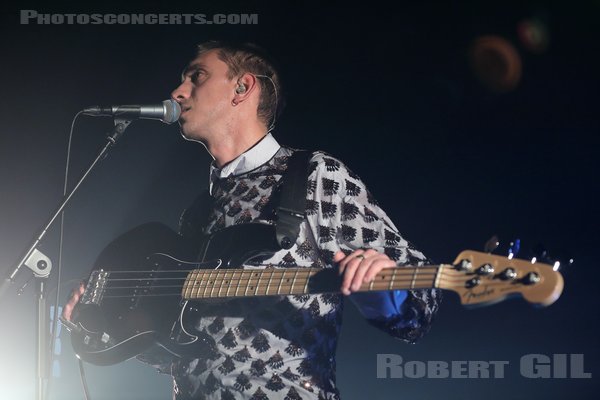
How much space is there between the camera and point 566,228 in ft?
9.85

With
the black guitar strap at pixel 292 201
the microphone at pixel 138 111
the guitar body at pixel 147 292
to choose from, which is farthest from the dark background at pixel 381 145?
the black guitar strap at pixel 292 201

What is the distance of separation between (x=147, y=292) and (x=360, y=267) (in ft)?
2.60

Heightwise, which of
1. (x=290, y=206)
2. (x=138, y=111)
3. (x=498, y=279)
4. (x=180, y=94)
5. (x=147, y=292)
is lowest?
(x=498, y=279)

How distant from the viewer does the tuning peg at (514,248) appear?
162 centimetres

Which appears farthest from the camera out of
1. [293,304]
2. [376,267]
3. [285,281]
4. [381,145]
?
[381,145]

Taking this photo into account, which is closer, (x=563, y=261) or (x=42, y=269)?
(x=563, y=261)

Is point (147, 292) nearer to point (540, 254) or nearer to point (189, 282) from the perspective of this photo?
point (189, 282)

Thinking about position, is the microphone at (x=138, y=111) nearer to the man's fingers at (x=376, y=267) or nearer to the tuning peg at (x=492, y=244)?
the man's fingers at (x=376, y=267)

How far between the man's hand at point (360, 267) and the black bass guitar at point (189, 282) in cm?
2

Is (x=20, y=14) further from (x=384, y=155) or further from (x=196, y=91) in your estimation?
(x=384, y=155)

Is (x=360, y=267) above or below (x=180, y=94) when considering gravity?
below

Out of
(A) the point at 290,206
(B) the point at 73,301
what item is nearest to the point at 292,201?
(A) the point at 290,206

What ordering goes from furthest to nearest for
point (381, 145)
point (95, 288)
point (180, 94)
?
point (381, 145) → point (180, 94) → point (95, 288)

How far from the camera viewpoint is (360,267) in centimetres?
181
